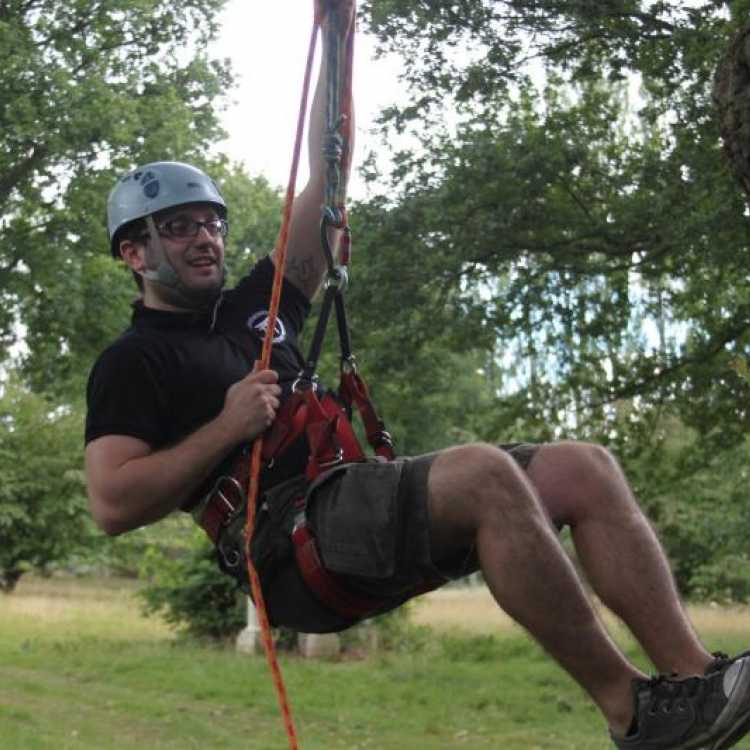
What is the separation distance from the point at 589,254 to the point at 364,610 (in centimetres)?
950

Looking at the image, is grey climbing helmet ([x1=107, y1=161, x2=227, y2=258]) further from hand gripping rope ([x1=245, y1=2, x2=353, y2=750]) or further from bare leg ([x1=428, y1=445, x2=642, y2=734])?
bare leg ([x1=428, y1=445, x2=642, y2=734])

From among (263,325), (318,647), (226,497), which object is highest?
(263,325)

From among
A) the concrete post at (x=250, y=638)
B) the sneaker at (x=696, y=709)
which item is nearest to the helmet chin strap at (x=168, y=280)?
the sneaker at (x=696, y=709)

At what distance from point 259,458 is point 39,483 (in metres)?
27.9

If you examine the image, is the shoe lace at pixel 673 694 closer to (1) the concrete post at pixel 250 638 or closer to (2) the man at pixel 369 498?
(2) the man at pixel 369 498

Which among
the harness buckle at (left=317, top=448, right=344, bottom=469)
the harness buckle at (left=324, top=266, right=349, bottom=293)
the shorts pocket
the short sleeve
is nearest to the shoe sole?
the shorts pocket

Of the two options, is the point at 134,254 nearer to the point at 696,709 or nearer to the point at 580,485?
the point at 580,485

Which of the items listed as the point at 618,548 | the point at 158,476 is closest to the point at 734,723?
the point at 618,548

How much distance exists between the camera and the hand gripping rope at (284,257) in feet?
11.8

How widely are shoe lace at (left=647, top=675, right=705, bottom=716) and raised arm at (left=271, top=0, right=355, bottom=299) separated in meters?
1.74

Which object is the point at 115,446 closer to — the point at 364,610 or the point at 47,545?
the point at 364,610

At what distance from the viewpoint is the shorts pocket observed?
3492mm

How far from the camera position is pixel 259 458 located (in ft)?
12.4

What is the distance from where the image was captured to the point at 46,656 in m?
19.4
